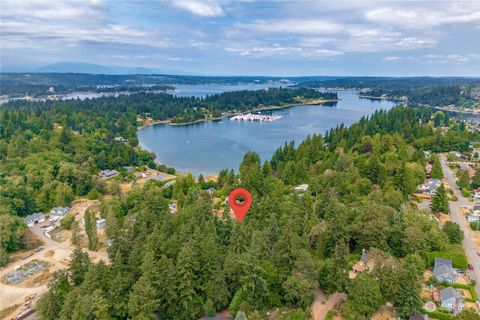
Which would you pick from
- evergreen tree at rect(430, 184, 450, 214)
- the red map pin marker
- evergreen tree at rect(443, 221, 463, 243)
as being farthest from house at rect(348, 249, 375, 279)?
evergreen tree at rect(430, 184, 450, 214)

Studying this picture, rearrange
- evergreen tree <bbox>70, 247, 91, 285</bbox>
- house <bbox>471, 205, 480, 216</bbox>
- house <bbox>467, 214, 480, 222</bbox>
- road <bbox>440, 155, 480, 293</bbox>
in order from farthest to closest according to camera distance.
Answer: house <bbox>471, 205, 480, 216</bbox> < house <bbox>467, 214, 480, 222</bbox> < road <bbox>440, 155, 480, 293</bbox> < evergreen tree <bbox>70, 247, 91, 285</bbox>

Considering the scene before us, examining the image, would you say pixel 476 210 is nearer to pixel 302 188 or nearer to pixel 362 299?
pixel 302 188

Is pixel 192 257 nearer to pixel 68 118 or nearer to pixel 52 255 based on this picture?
pixel 52 255

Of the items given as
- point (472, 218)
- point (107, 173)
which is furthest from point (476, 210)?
point (107, 173)

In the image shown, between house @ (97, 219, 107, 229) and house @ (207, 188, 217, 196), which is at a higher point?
house @ (207, 188, 217, 196)

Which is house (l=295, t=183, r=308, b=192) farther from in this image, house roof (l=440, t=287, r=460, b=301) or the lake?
the lake

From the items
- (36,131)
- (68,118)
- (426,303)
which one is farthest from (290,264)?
(68,118)
